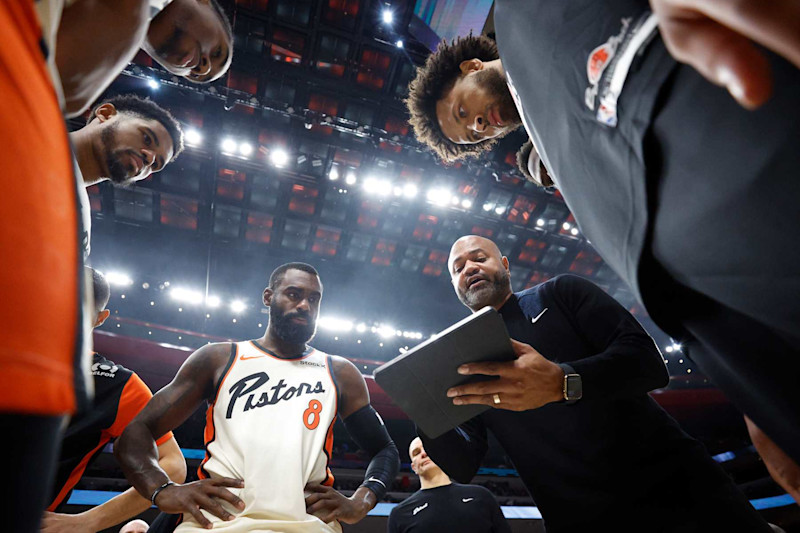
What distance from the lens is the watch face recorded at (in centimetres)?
121

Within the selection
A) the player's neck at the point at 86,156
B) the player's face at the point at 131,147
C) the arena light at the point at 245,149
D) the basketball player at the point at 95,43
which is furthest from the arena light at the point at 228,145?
the basketball player at the point at 95,43

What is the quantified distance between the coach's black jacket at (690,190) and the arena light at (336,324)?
12.2 m

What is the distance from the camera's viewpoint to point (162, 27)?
224 centimetres

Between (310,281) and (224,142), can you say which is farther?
(224,142)

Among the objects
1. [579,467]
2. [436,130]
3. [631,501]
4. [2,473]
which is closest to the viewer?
[2,473]

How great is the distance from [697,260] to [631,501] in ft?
3.81

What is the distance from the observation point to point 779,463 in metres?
0.84

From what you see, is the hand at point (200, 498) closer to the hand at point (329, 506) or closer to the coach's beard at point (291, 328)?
the hand at point (329, 506)

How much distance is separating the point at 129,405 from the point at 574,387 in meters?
2.65

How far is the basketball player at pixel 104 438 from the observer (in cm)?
198

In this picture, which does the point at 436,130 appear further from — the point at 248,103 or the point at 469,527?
the point at 248,103

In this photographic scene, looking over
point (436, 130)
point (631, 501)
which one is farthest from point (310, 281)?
point (631, 501)

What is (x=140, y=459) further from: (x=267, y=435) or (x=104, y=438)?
(x=104, y=438)

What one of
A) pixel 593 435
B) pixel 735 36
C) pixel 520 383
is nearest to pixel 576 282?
pixel 593 435
